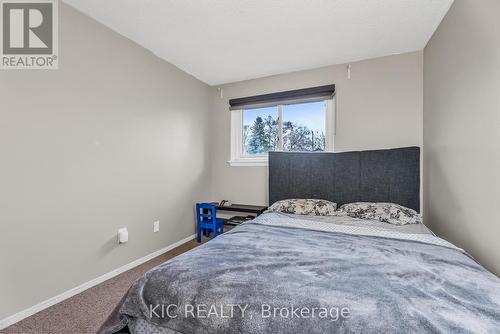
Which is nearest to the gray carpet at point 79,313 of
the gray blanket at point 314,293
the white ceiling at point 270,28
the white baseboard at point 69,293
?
the white baseboard at point 69,293

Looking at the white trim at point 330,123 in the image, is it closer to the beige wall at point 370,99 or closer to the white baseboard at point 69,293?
the beige wall at point 370,99

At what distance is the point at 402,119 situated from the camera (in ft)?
8.70

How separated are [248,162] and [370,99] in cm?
180

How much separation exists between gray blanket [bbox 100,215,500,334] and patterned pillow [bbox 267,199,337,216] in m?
1.03

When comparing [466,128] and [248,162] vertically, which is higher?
[466,128]

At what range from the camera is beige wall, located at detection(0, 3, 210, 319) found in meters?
1.62

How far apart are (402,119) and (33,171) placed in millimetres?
3548

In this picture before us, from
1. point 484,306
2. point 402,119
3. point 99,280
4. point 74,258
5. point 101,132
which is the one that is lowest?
point 99,280

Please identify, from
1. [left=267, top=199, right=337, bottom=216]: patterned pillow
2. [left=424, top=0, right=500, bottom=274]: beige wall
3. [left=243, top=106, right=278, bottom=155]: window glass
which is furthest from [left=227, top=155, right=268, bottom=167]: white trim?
[left=424, top=0, right=500, bottom=274]: beige wall

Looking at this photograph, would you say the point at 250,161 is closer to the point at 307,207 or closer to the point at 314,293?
the point at 307,207

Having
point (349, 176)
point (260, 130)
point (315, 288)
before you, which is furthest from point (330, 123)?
point (315, 288)

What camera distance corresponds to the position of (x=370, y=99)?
2.79 meters

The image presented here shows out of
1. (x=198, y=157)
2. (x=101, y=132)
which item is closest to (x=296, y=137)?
(x=198, y=157)

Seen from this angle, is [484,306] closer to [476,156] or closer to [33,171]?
[476,156]
